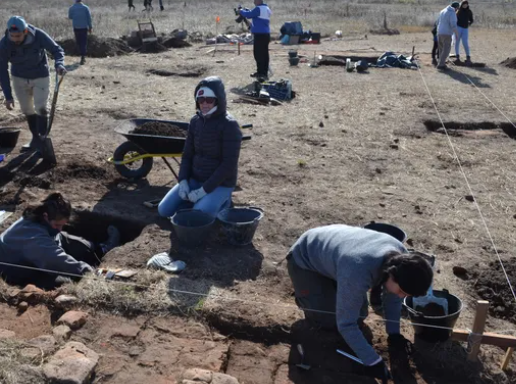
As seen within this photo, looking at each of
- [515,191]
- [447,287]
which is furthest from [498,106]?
[447,287]

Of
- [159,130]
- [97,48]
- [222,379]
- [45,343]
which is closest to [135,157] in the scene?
[159,130]

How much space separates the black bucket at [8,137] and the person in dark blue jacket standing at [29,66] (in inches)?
7.7

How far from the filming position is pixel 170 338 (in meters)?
3.99

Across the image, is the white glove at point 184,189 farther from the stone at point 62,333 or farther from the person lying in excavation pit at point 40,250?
the stone at point 62,333

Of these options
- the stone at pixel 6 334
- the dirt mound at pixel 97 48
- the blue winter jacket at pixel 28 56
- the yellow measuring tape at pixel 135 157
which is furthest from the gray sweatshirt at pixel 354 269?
the dirt mound at pixel 97 48

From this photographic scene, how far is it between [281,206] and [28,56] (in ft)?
12.9

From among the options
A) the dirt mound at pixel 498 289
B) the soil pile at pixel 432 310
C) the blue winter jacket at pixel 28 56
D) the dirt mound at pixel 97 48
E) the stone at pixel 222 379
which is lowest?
the dirt mound at pixel 498 289

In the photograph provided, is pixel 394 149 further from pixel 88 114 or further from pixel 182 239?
pixel 88 114

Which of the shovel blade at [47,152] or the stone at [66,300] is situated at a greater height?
the shovel blade at [47,152]

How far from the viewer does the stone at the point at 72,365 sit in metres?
3.32

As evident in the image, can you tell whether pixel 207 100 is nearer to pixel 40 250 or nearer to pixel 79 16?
pixel 40 250

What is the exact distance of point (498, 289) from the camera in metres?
4.73

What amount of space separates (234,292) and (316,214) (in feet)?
5.99

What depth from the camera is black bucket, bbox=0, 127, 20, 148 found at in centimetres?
769
